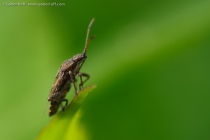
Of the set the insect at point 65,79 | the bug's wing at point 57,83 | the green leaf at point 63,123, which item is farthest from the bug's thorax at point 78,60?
the green leaf at point 63,123

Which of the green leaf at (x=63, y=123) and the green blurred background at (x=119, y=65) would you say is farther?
the green blurred background at (x=119, y=65)

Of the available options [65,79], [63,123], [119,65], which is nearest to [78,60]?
[65,79]

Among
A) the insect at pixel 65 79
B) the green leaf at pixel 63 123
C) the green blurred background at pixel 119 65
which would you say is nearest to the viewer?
the green leaf at pixel 63 123

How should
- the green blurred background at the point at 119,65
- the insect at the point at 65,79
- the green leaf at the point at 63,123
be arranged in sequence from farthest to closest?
1. the insect at the point at 65,79
2. the green blurred background at the point at 119,65
3. the green leaf at the point at 63,123

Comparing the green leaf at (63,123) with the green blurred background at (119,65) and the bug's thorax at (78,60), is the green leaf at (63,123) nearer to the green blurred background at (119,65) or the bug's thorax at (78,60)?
the green blurred background at (119,65)

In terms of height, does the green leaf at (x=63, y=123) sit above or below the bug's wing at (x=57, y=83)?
below

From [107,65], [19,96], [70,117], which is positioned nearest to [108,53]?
[107,65]
